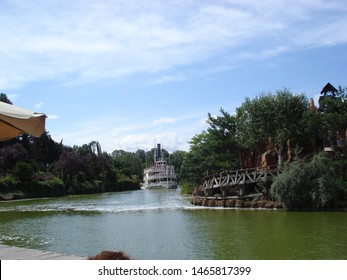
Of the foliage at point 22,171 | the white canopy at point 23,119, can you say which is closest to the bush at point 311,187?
the white canopy at point 23,119

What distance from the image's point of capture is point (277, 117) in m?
29.2

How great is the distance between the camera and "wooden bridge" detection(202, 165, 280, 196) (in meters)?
26.5

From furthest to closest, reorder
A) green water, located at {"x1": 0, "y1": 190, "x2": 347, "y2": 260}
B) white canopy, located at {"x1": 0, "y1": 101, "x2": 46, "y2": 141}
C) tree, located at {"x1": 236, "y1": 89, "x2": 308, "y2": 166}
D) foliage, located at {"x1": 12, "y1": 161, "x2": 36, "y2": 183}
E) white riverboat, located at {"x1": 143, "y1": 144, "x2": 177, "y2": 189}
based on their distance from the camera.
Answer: white riverboat, located at {"x1": 143, "y1": 144, "x2": 177, "y2": 189}, foliage, located at {"x1": 12, "y1": 161, "x2": 36, "y2": 183}, tree, located at {"x1": 236, "y1": 89, "x2": 308, "y2": 166}, green water, located at {"x1": 0, "y1": 190, "x2": 347, "y2": 260}, white canopy, located at {"x1": 0, "y1": 101, "x2": 46, "y2": 141}

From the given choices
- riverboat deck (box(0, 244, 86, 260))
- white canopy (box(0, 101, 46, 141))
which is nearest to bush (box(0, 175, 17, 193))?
riverboat deck (box(0, 244, 86, 260))

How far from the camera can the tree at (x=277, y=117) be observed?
29375 mm

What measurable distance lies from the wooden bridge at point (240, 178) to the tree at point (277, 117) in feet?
7.83

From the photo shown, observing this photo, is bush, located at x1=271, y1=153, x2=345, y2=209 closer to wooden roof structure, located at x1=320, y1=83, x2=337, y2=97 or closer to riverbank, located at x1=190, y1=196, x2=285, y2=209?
riverbank, located at x1=190, y1=196, x2=285, y2=209

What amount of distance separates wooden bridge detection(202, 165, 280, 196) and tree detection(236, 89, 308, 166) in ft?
7.83

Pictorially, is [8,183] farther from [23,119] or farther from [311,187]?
[23,119]

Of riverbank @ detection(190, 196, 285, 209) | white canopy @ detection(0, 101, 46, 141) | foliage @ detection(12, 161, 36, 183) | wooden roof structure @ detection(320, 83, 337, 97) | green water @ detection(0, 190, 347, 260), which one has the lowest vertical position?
green water @ detection(0, 190, 347, 260)
